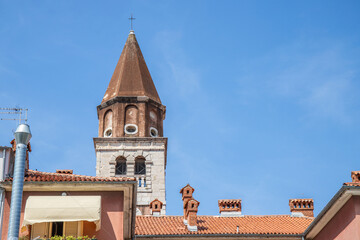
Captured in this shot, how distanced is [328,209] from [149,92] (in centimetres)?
2942

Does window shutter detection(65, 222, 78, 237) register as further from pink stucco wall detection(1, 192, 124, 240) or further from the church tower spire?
the church tower spire

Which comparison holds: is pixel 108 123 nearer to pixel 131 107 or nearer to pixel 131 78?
pixel 131 107

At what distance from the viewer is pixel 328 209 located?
2564 cm

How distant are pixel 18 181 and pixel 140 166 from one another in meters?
32.3

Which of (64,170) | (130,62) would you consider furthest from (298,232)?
(130,62)

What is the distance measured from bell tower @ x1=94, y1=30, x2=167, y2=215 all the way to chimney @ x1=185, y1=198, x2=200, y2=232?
17031 mm

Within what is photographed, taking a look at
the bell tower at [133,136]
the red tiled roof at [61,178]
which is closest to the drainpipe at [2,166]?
the red tiled roof at [61,178]

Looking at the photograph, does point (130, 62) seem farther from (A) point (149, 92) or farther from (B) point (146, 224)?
(B) point (146, 224)

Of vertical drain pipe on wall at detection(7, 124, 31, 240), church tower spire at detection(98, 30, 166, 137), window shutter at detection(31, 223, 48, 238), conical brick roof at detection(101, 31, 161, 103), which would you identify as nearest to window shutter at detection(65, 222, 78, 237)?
window shutter at detection(31, 223, 48, 238)

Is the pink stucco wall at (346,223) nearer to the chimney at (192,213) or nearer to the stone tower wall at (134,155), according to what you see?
the chimney at (192,213)

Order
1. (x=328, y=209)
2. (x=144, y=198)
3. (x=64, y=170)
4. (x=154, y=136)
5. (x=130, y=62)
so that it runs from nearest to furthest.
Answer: (x=328, y=209) → (x=64, y=170) → (x=144, y=198) → (x=154, y=136) → (x=130, y=62)

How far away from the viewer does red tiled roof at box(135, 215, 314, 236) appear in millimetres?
29812

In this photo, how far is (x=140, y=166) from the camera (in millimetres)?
51188

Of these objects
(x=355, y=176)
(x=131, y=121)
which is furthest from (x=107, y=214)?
(x=131, y=121)
